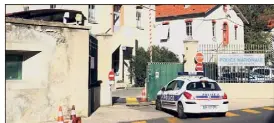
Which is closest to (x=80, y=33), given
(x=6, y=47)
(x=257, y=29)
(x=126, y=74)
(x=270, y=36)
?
(x=6, y=47)

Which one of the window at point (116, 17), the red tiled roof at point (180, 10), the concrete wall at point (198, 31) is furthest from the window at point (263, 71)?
the red tiled roof at point (180, 10)

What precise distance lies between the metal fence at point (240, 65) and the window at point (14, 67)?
38.4 ft

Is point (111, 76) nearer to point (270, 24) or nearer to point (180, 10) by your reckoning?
point (180, 10)

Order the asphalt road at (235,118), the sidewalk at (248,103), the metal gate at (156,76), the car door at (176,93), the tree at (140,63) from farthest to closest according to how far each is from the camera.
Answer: the tree at (140,63)
the metal gate at (156,76)
the sidewalk at (248,103)
the car door at (176,93)
the asphalt road at (235,118)

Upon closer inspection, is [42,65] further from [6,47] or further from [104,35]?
[104,35]

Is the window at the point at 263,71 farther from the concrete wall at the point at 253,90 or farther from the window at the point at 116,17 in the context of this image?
the window at the point at 116,17

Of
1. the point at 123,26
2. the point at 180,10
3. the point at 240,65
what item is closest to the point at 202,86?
the point at 240,65

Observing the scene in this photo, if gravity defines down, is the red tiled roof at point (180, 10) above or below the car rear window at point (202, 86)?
above

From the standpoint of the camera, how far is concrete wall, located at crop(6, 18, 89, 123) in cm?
1241

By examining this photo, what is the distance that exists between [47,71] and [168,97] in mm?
5107

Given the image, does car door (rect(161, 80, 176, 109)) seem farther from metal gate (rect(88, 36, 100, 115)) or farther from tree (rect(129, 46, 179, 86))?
tree (rect(129, 46, 179, 86))

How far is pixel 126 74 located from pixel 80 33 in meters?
17.2

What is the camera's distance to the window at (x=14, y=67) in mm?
12469

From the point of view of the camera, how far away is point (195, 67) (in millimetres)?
21781
